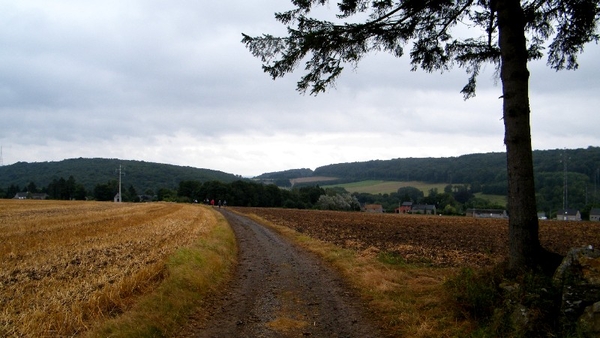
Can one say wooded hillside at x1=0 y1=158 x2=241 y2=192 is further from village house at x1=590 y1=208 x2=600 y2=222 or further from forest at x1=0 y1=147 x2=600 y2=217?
village house at x1=590 y1=208 x2=600 y2=222

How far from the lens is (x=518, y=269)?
250 inches

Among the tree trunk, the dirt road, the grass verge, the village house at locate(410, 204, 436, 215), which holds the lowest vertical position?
the village house at locate(410, 204, 436, 215)

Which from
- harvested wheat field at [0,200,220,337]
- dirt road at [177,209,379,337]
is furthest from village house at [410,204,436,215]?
dirt road at [177,209,379,337]

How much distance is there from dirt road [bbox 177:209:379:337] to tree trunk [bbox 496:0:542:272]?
2829 millimetres

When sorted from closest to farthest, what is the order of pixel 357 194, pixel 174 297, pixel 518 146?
pixel 518 146, pixel 174 297, pixel 357 194

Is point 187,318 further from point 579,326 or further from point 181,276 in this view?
point 579,326

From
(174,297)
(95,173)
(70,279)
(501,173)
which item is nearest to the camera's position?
(174,297)

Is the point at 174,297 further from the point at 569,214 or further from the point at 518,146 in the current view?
the point at 569,214

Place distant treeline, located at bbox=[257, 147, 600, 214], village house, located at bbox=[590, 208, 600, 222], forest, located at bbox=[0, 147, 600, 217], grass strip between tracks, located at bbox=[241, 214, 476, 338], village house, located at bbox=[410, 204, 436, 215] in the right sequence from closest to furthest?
grass strip between tracks, located at bbox=[241, 214, 476, 338] < village house, located at bbox=[590, 208, 600, 222] < distant treeline, located at bbox=[257, 147, 600, 214] < forest, located at bbox=[0, 147, 600, 217] < village house, located at bbox=[410, 204, 436, 215]

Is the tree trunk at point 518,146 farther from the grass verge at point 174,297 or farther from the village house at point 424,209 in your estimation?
the village house at point 424,209

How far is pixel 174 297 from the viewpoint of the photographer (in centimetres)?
764

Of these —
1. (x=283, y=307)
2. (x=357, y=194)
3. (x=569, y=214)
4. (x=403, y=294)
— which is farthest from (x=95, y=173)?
(x=403, y=294)

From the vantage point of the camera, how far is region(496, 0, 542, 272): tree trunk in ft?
20.8

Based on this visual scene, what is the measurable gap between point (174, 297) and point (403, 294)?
4737mm
